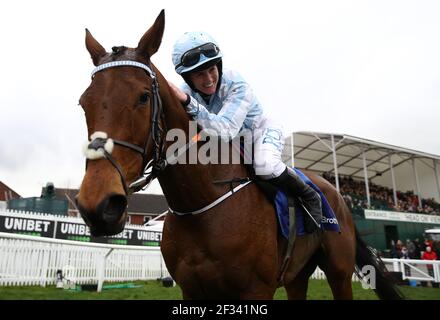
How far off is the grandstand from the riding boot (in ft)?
57.9

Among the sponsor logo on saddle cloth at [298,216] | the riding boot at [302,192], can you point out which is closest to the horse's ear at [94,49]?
the riding boot at [302,192]

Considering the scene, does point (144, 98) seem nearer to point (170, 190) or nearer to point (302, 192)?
point (170, 190)

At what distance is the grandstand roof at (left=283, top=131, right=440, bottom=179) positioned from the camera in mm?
25172

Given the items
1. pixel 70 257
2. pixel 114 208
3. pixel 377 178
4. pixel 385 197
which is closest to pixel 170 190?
pixel 114 208

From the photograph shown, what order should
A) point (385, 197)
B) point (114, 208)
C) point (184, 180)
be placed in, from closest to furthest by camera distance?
point (114, 208) < point (184, 180) < point (385, 197)

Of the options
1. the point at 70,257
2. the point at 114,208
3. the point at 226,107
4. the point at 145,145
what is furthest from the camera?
the point at 70,257

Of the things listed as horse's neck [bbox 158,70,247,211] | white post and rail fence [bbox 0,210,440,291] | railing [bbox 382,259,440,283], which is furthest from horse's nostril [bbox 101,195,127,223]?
railing [bbox 382,259,440,283]

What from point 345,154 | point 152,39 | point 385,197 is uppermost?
point 345,154

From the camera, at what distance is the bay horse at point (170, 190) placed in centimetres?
169

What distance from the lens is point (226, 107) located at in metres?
2.61

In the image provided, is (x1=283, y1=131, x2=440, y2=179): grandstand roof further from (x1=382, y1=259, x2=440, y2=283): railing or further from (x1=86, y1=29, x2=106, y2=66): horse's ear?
(x1=86, y1=29, x2=106, y2=66): horse's ear

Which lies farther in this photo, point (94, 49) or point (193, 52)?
point (193, 52)

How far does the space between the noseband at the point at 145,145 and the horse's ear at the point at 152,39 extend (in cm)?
17

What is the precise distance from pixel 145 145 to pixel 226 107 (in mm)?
882
